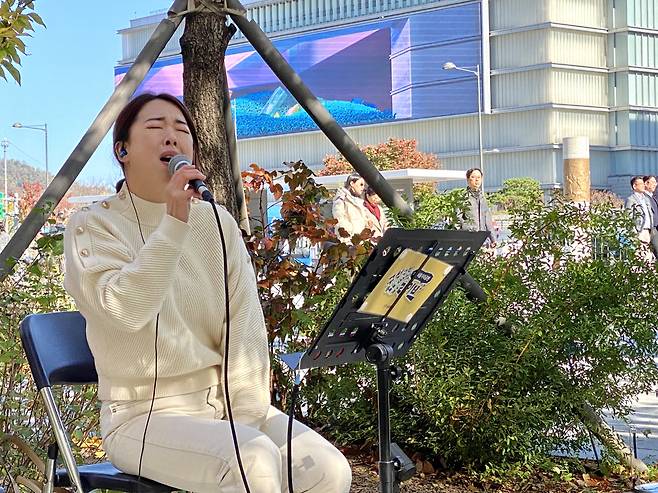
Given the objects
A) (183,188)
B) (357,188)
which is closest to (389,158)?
(357,188)

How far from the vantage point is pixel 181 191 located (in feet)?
8.64

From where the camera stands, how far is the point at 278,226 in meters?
5.24

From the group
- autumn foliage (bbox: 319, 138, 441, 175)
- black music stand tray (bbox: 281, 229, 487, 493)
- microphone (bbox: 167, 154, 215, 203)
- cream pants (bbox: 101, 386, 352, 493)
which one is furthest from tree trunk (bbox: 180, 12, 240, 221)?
autumn foliage (bbox: 319, 138, 441, 175)

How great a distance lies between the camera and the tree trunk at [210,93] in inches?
212

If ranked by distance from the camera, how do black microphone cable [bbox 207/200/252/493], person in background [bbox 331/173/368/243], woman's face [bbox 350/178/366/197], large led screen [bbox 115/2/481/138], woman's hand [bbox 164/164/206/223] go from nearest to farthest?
1. woman's hand [bbox 164/164/206/223]
2. black microphone cable [bbox 207/200/252/493]
3. person in background [bbox 331/173/368/243]
4. woman's face [bbox 350/178/366/197]
5. large led screen [bbox 115/2/481/138]

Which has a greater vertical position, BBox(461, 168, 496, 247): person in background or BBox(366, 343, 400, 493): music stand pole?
BBox(461, 168, 496, 247): person in background

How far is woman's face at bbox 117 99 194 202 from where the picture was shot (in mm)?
3096

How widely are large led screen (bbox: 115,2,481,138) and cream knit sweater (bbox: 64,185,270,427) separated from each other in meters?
76.2

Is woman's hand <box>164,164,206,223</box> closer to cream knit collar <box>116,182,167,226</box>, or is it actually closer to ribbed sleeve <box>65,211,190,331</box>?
ribbed sleeve <box>65,211,190,331</box>

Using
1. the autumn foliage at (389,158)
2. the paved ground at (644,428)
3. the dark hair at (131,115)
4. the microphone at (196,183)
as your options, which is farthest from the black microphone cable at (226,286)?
Answer: the autumn foliage at (389,158)

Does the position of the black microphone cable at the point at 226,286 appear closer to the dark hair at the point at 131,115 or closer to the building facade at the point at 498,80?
the dark hair at the point at 131,115

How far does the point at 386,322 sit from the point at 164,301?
635 millimetres

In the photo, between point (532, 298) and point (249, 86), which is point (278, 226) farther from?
point (249, 86)

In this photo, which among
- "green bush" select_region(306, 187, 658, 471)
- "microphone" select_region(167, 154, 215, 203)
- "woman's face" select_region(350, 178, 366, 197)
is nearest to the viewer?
"microphone" select_region(167, 154, 215, 203)
